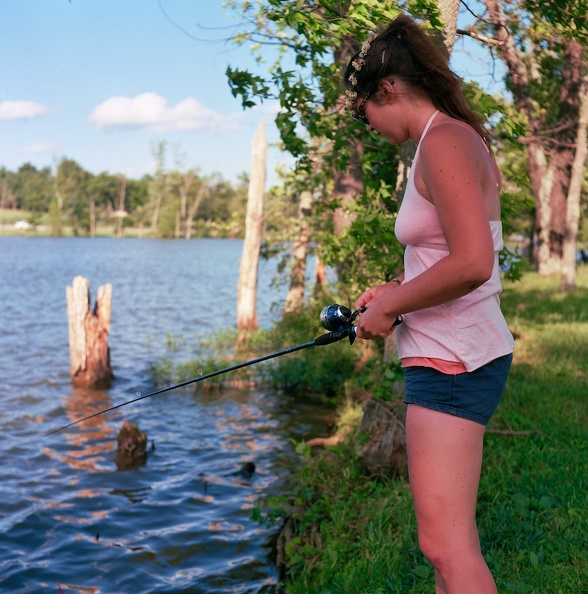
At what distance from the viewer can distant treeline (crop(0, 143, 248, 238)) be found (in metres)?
108

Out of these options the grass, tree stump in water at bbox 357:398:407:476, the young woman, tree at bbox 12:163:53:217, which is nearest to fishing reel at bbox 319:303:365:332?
the young woman

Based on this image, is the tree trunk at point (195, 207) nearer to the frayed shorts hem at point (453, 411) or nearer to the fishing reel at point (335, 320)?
the fishing reel at point (335, 320)

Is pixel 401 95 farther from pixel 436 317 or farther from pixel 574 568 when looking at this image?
pixel 574 568

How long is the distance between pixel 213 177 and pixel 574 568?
10879cm

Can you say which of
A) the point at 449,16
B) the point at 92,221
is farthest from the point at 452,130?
the point at 92,221

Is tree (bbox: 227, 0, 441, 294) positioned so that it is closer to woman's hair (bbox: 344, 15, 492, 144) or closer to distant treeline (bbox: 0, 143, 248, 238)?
woman's hair (bbox: 344, 15, 492, 144)

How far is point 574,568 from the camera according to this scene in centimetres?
352

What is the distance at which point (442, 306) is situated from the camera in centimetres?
227

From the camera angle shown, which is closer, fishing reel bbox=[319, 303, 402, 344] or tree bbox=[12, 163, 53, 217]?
fishing reel bbox=[319, 303, 402, 344]

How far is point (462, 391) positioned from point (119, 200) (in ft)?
415

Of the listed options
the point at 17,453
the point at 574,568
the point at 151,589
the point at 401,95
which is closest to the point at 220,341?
the point at 17,453

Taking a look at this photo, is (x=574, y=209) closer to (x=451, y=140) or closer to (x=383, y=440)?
(x=383, y=440)

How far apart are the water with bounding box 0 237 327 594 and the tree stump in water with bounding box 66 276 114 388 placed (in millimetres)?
276

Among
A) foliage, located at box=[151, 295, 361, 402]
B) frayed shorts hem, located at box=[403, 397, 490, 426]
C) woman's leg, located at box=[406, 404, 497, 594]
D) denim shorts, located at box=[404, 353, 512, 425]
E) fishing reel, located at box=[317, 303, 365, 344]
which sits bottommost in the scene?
foliage, located at box=[151, 295, 361, 402]
